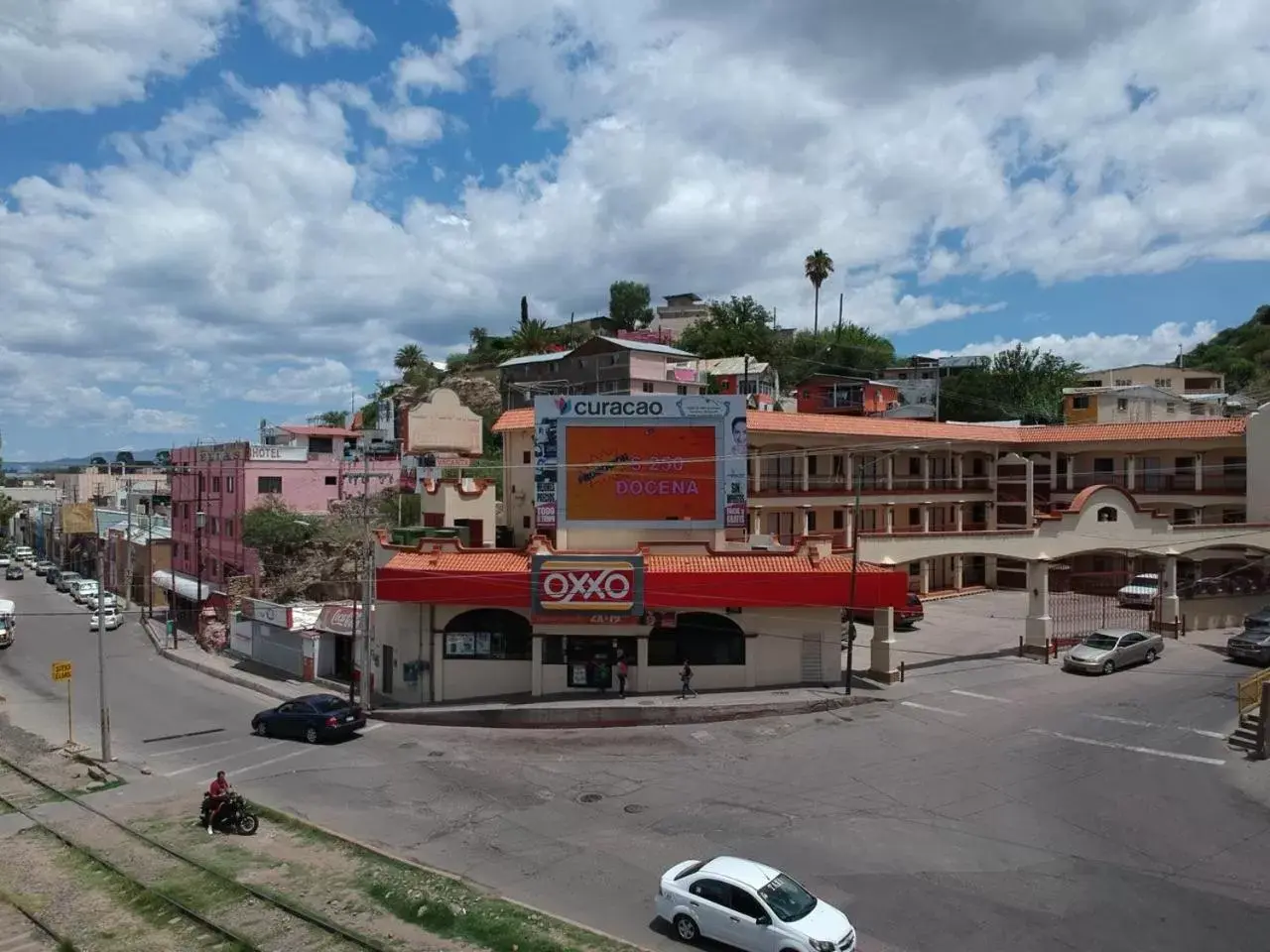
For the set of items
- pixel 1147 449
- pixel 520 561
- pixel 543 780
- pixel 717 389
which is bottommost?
pixel 543 780

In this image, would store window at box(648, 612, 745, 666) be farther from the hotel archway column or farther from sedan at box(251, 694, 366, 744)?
the hotel archway column

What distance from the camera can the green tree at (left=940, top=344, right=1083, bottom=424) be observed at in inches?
3177

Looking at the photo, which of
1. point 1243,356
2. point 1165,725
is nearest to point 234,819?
point 1165,725

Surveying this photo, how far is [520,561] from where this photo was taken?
1296 inches

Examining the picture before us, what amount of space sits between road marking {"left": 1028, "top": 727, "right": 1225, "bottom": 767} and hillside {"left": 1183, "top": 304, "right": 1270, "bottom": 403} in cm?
6848

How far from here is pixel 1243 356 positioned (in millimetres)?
110250

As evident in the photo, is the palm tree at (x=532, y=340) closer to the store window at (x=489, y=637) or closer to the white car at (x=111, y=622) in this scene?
the white car at (x=111, y=622)

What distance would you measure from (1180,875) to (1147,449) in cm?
4136

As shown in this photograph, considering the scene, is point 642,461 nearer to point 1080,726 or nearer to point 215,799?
point 1080,726

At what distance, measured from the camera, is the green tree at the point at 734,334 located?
96.9m

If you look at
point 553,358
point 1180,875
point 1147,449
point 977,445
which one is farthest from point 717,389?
point 1180,875

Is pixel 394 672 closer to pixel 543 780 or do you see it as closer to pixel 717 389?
pixel 543 780

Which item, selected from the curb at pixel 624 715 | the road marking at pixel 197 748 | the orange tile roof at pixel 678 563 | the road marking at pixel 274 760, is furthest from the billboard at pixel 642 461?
the road marking at pixel 197 748

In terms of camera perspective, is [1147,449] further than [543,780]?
Yes
